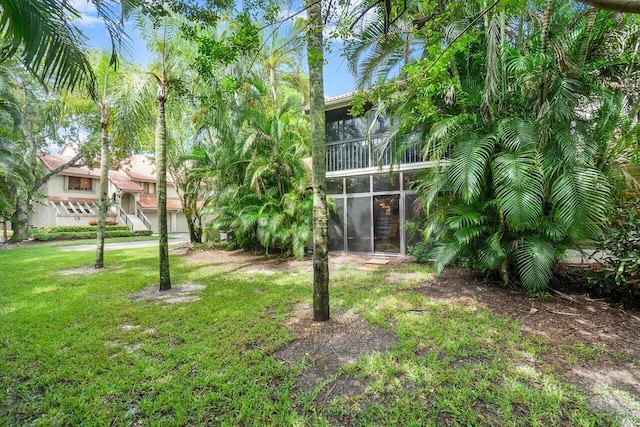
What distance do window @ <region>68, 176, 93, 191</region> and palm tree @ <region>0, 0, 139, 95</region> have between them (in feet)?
84.9

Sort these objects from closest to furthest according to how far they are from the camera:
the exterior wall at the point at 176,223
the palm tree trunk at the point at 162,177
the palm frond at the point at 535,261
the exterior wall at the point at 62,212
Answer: the palm frond at the point at 535,261
the palm tree trunk at the point at 162,177
the exterior wall at the point at 62,212
the exterior wall at the point at 176,223

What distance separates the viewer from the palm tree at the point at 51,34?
107 inches

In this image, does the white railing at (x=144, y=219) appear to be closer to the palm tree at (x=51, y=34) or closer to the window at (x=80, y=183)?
the window at (x=80, y=183)

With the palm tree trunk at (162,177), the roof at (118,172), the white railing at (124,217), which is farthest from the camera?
the white railing at (124,217)

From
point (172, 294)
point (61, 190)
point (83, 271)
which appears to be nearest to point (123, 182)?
point (61, 190)

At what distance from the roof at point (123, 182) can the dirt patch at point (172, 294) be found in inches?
900

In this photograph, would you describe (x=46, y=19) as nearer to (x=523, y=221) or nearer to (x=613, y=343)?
(x=523, y=221)

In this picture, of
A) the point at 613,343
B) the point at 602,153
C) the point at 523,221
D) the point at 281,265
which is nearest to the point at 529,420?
the point at 613,343

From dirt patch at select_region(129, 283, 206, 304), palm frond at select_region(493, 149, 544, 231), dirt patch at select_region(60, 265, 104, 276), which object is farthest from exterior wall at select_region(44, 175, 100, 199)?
palm frond at select_region(493, 149, 544, 231)

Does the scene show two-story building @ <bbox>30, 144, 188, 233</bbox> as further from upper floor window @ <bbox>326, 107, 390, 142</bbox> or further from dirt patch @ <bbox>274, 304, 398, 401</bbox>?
dirt patch @ <bbox>274, 304, 398, 401</bbox>

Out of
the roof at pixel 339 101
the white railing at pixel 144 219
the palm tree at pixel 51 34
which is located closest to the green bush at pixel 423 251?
the roof at pixel 339 101

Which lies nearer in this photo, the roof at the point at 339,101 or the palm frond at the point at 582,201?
the palm frond at the point at 582,201

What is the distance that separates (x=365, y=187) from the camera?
398 inches

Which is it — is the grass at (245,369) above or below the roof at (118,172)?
below
